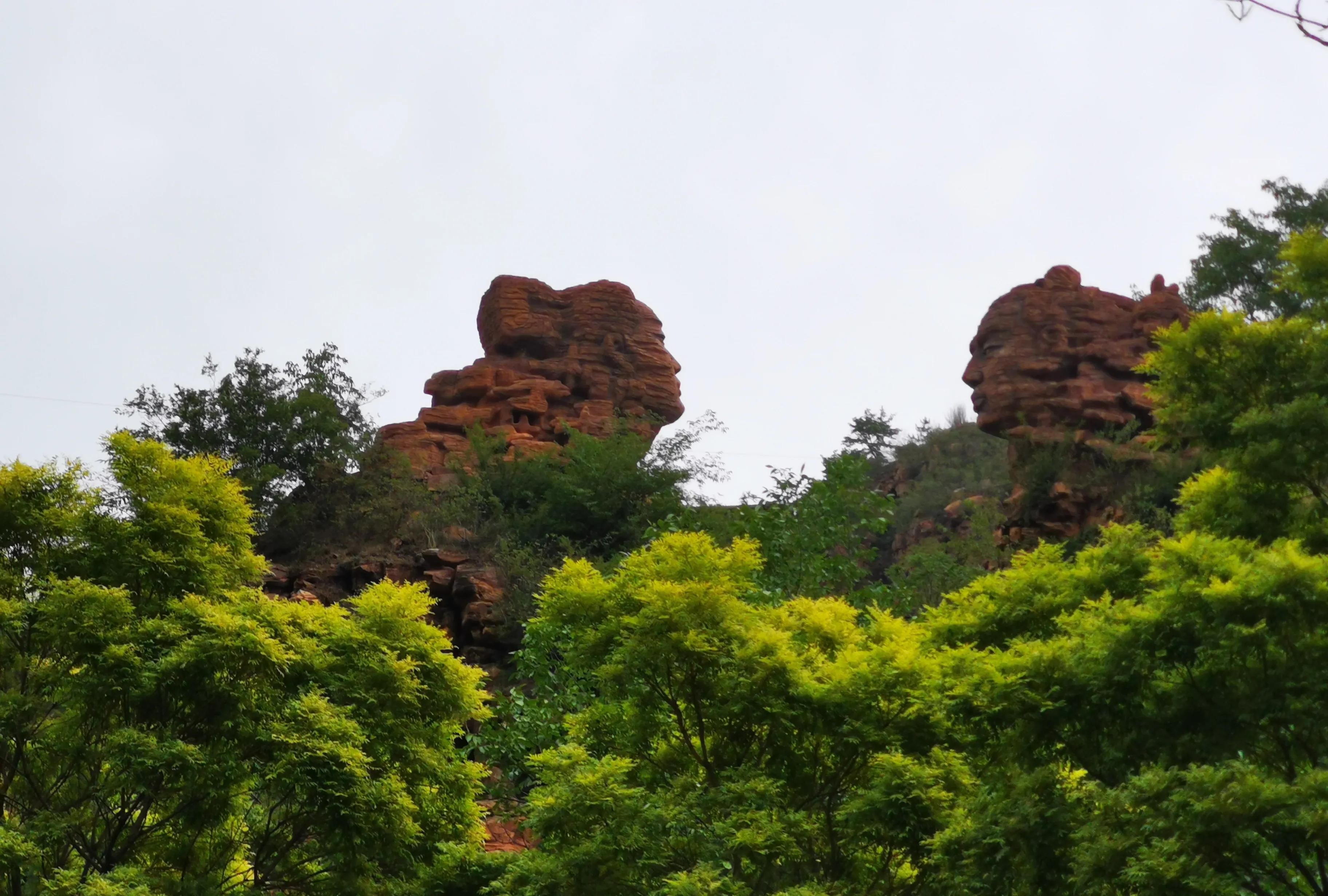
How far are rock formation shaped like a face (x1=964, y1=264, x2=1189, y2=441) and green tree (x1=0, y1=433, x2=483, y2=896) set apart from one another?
18208mm

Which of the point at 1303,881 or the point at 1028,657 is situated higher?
the point at 1028,657

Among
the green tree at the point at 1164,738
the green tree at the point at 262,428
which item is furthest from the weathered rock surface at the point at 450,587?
the green tree at the point at 1164,738

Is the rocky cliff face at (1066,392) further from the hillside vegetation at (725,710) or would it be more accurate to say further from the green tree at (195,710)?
the green tree at (195,710)

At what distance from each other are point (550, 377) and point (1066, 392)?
1307 centimetres

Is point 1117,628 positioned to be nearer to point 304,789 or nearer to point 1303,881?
point 1303,881

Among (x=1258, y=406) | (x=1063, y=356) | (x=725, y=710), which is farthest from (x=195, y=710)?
(x=1063, y=356)

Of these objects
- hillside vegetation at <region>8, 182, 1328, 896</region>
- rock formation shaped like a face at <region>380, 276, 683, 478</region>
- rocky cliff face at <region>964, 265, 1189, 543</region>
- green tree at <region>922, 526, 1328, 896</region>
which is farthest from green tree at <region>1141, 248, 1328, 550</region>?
rock formation shaped like a face at <region>380, 276, 683, 478</region>

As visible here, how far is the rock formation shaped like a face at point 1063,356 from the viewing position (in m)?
27.9

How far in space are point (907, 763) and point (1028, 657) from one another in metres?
1.45

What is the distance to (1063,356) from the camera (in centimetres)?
2898

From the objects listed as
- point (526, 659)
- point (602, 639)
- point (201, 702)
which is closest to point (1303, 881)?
point (602, 639)

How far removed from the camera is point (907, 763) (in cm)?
990

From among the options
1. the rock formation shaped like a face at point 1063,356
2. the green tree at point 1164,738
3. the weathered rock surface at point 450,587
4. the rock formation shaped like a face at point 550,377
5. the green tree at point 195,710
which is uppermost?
the rock formation shaped like a face at point 550,377

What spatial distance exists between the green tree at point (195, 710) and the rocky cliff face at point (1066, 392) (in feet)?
52.2
